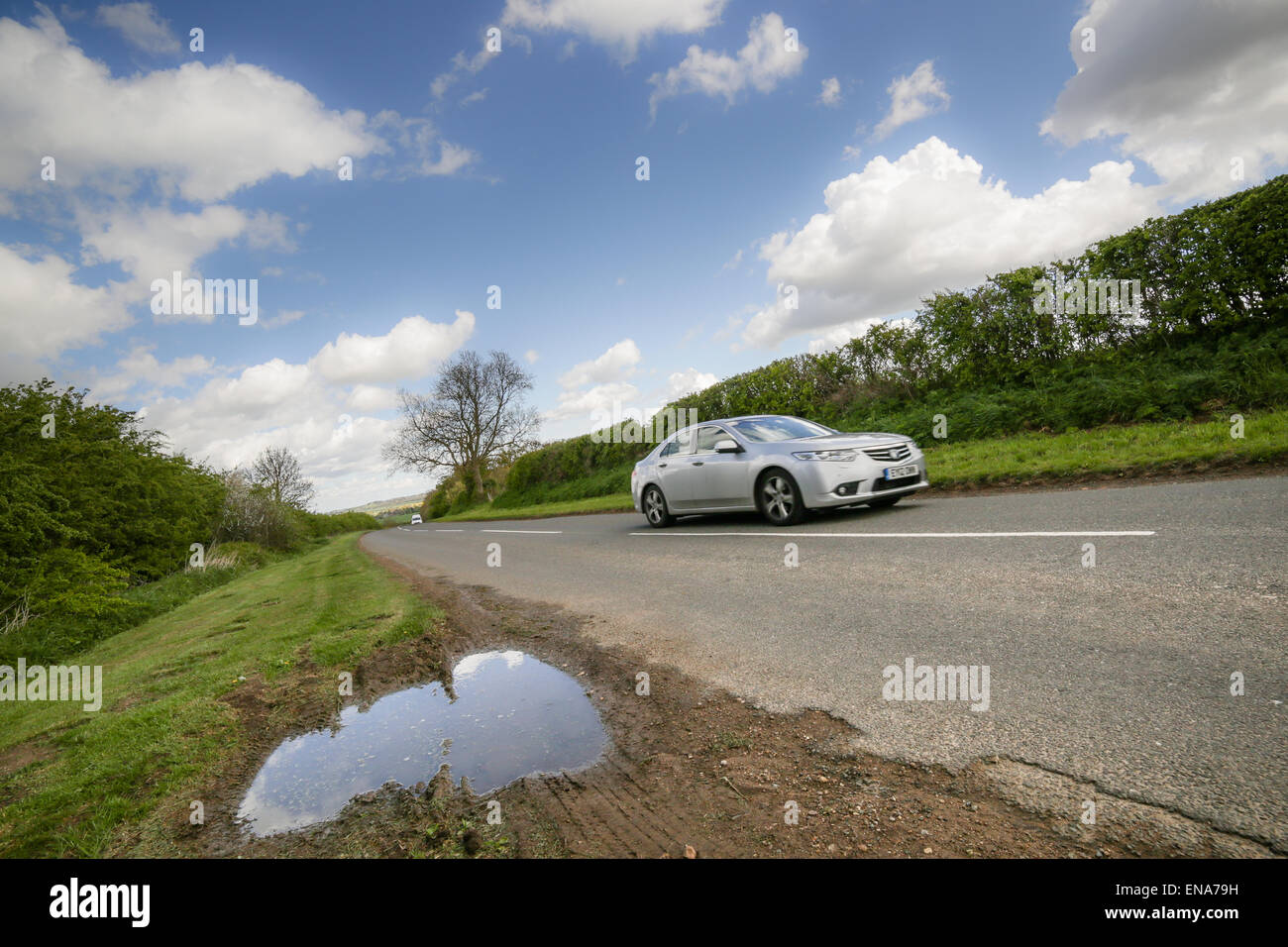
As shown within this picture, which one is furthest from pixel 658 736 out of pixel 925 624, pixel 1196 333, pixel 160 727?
pixel 1196 333

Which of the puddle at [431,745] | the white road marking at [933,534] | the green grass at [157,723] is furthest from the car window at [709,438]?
the puddle at [431,745]

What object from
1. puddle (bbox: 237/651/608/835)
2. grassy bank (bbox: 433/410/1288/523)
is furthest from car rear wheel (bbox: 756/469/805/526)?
puddle (bbox: 237/651/608/835)

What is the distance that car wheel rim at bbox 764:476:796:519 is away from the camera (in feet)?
28.7

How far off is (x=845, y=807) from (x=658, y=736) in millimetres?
1038

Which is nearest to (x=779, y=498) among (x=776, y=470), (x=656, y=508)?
(x=776, y=470)

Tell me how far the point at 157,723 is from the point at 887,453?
813 cm

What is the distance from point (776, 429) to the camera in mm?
9477

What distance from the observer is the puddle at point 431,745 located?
2783 mm

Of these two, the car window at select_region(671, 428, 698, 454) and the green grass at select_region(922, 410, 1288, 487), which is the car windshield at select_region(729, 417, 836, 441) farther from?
the green grass at select_region(922, 410, 1288, 487)

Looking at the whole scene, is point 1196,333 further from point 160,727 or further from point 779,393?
point 160,727

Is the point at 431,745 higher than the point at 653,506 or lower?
lower

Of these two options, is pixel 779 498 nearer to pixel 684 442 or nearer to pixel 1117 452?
pixel 684 442

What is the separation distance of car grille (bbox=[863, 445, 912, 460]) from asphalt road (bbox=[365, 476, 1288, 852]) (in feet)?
3.48
